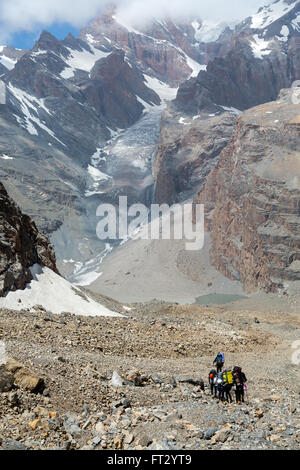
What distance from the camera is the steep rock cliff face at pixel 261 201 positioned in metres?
98.9

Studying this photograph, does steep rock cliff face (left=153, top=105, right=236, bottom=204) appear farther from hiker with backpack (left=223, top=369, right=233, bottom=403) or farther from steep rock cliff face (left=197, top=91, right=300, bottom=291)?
hiker with backpack (left=223, top=369, right=233, bottom=403)

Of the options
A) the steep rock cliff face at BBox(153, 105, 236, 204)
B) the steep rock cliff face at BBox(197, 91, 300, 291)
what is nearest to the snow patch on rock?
the steep rock cliff face at BBox(197, 91, 300, 291)

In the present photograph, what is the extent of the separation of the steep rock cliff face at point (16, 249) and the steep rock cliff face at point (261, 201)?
69322 mm

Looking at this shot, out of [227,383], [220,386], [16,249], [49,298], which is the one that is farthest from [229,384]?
[16,249]

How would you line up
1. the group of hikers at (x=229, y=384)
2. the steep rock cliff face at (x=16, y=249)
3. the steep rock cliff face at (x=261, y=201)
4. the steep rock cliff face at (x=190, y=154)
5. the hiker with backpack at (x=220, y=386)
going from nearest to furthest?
the group of hikers at (x=229, y=384) → the hiker with backpack at (x=220, y=386) → the steep rock cliff face at (x=16, y=249) → the steep rock cliff face at (x=261, y=201) → the steep rock cliff face at (x=190, y=154)

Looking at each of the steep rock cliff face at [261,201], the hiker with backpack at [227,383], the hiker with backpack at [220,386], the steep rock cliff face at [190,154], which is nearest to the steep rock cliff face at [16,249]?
the hiker with backpack at [220,386]

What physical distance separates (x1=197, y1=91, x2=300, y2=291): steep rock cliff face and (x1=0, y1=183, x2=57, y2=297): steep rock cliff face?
227 feet

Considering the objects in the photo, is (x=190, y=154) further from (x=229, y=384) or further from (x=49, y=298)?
(x=229, y=384)

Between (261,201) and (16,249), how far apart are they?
Answer: 8262 centimetres

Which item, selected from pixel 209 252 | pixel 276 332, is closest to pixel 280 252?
pixel 209 252

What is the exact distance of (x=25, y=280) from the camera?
1095 inches

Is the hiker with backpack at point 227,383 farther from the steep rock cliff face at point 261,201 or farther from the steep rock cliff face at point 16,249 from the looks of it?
the steep rock cliff face at point 261,201

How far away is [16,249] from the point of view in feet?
94.9
